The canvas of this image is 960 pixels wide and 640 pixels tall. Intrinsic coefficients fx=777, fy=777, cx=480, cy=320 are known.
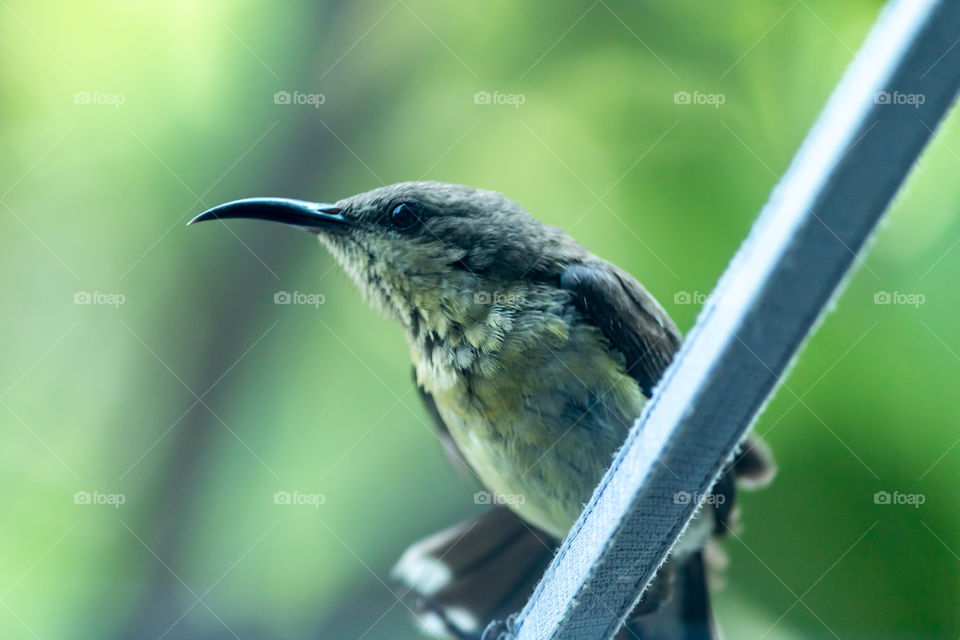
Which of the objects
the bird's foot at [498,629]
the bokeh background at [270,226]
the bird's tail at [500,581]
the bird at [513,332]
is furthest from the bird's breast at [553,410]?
the bokeh background at [270,226]

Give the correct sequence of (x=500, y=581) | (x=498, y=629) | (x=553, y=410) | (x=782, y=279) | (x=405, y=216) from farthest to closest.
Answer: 1. (x=500, y=581)
2. (x=498, y=629)
3. (x=405, y=216)
4. (x=553, y=410)
5. (x=782, y=279)

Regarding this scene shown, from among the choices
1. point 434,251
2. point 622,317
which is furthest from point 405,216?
point 622,317

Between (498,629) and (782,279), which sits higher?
(782,279)

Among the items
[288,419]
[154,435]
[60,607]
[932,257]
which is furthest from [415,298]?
[60,607]

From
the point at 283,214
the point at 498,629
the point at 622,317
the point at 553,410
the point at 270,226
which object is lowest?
the point at 498,629

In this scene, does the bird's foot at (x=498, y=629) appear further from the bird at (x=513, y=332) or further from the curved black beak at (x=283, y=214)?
the curved black beak at (x=283, y=214)

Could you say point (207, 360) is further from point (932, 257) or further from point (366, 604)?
point (932, 257)

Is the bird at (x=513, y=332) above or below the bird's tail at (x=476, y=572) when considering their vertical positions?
above

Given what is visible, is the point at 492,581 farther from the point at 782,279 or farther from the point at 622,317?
the point at 782,279
